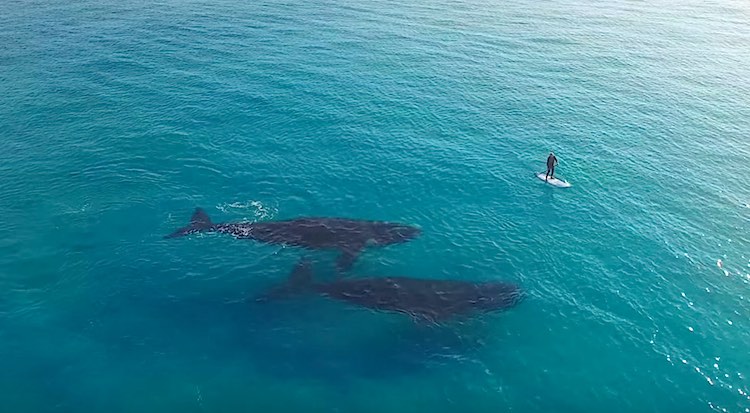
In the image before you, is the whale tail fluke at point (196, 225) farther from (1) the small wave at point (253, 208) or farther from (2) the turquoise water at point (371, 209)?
(1) the small wave at point (253, 208)

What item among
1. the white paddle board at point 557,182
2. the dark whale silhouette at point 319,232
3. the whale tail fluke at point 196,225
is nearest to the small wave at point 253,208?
the dark whale silhouette at point 319,232

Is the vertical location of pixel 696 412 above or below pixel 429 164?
below

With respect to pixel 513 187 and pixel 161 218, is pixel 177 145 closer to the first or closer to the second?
pixel 161 218

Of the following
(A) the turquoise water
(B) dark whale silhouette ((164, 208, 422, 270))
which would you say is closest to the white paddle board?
(A) the turquoise water

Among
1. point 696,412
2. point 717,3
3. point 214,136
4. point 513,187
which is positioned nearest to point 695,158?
point 513,187

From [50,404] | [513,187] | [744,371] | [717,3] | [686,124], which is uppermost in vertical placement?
[717,3]

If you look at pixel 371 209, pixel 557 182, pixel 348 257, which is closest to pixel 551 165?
pixel 557 182

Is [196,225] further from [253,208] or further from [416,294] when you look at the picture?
[416,294]
